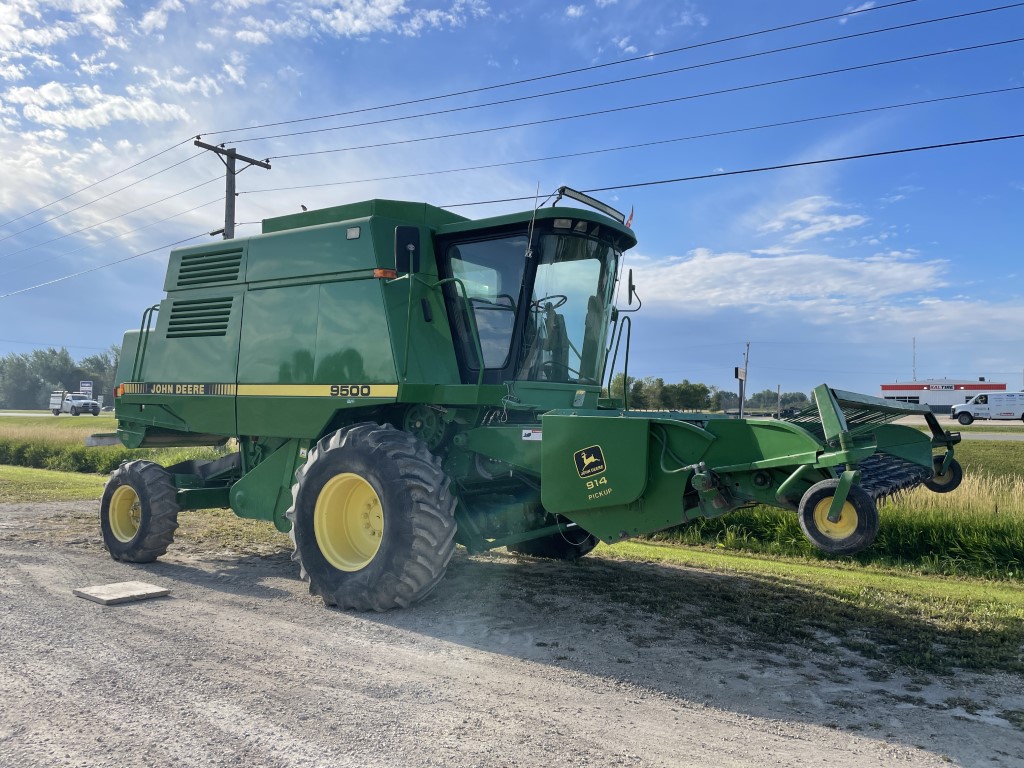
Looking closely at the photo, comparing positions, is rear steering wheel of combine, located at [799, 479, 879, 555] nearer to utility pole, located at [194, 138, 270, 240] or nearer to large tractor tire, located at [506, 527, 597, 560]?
large tractor tire, located at [506, 527, 597, 560]

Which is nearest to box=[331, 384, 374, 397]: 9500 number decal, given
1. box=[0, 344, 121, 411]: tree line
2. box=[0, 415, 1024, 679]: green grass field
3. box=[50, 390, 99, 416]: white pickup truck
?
box=[0, 415, 1024, 679]: green grass field

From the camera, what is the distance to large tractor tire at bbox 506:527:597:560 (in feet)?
25.1

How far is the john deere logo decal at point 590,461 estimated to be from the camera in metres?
5.16

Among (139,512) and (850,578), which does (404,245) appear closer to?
(139,512)

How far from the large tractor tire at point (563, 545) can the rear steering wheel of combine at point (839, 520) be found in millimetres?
3488

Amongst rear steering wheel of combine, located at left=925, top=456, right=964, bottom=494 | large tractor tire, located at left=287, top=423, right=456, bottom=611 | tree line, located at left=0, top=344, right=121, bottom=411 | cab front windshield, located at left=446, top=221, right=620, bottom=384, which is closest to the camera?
large tractor tire, located at left=287, top=423, right=456, bottom=611

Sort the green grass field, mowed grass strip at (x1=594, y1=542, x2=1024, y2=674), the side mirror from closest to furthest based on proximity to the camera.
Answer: mowed grass strip at (x1=594, y1=542, x2=1024, y2=674) < the green grass field < the side mirror

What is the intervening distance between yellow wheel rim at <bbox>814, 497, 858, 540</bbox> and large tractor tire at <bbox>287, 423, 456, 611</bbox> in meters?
2.54

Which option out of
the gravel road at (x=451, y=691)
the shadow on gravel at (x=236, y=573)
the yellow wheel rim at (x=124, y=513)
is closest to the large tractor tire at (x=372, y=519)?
the gravel road at (x=451, y=691)

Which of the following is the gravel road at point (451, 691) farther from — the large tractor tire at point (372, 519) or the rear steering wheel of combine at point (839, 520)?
the rear steering wheel of combine at point (839, 520)

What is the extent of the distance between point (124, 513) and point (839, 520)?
276 inches

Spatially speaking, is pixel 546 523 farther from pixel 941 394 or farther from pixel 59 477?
pixel 941 394

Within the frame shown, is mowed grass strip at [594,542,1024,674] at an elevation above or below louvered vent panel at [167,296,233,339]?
below

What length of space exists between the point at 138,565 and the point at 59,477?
12.2 m
